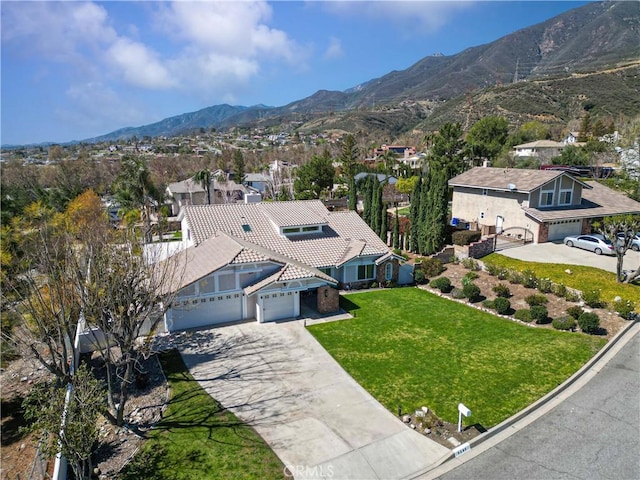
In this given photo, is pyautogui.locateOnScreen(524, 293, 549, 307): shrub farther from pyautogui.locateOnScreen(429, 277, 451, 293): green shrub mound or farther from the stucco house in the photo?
the stucco house

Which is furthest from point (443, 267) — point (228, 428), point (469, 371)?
point (228, 428)

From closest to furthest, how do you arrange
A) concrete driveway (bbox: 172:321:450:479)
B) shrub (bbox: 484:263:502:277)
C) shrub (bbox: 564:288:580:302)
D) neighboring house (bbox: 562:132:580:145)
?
concrete driveway (bbox: 172:321:450:479) < shrub (bbox: 564:288:580:302) < shrub (bbox: 484:263:502:277) < neighboring house (bbox: 562:132:580:145)

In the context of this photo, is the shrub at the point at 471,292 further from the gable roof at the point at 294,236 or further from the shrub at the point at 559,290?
the gable roof at the point at 294,236

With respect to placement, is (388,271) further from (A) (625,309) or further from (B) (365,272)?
(A) (625,309)

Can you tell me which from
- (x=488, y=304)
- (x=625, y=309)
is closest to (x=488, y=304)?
(x=488, y=304)

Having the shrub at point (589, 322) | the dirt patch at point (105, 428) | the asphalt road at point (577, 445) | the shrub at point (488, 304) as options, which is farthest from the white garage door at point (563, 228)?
the dirt patch at point (105, 428)

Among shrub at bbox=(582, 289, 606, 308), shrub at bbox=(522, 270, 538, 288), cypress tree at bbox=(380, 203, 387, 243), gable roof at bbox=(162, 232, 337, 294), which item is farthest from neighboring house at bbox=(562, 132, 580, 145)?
gable roof at bbox=(162, 232, 337, 294)
